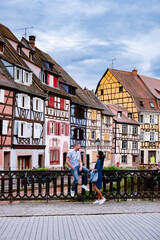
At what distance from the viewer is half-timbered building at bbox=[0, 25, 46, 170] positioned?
2933 centimetres

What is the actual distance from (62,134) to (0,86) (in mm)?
12784

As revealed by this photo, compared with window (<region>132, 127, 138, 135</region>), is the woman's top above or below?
below

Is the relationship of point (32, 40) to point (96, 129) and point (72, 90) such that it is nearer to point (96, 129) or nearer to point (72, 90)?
point (72, 90)

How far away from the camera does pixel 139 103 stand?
57438mm

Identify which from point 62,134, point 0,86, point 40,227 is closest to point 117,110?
point 62,134

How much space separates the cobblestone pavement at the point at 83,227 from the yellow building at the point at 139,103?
48.1 metres

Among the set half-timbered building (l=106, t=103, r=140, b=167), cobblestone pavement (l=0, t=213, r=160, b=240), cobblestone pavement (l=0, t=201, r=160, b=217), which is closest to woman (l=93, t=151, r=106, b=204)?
cobblestone pavement (l=0, t=201, r=160, b=217)

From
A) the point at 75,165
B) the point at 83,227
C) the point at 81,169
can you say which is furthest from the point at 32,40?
the point at 83,227

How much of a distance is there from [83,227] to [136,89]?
52.6 metres

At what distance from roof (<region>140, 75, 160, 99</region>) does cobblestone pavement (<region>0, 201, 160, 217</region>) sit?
169 feet

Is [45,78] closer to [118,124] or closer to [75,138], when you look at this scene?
[75,138]

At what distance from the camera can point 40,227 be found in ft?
25.6

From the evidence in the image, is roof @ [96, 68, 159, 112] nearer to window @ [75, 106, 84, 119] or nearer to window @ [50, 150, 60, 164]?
window @ [75, 106, 84, 119]

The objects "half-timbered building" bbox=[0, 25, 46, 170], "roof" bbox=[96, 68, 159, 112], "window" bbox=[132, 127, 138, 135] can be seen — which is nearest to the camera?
"half-timbered building" bbox=[0, 25, 46, 170]
